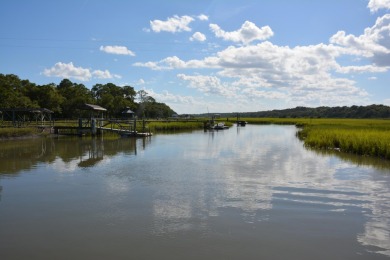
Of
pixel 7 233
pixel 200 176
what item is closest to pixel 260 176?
pixel 200 176

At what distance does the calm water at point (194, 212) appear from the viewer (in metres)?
7.41

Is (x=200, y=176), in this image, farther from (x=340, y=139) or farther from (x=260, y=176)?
(x=340, y=139)

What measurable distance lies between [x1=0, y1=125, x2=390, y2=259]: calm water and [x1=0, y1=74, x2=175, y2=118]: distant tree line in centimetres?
2858

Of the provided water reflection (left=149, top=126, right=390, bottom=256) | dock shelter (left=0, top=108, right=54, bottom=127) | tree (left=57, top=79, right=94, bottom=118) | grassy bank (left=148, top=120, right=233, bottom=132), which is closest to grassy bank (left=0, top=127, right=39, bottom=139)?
dock shelter (left=0, top=108, right=54, bottom=127)

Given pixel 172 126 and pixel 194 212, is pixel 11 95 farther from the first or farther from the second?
pixel 194 212

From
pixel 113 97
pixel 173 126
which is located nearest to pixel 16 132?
pixel 173 126

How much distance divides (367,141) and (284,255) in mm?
19569

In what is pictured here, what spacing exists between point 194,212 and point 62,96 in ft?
208

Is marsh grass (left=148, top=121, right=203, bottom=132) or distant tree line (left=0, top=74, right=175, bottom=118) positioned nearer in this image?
distant tree line (left=0, top=74, right=175, bottom=118)

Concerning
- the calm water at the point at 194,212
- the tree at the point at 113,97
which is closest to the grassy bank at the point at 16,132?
the calm water at the point at 194,212

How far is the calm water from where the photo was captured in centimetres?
741

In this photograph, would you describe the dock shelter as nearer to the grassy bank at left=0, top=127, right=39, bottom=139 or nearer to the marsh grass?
the grassy bank at left=0, top=127, right=39, bottom=139

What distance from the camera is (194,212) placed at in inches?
388

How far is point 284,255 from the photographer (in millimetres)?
7152
